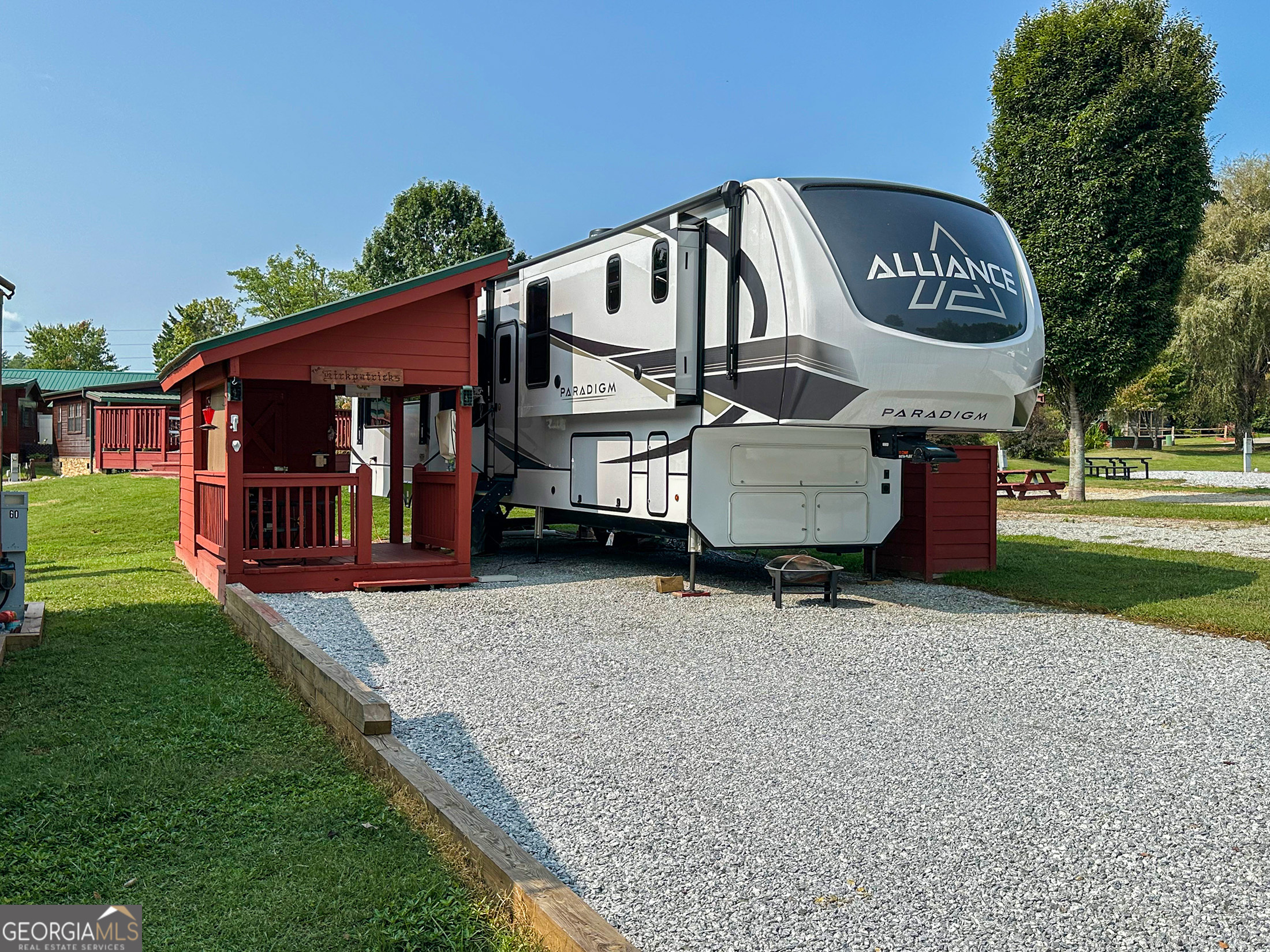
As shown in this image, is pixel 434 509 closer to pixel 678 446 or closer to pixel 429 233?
pixel 678 446

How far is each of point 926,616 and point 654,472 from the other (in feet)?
9.49

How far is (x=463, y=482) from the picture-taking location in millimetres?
10586

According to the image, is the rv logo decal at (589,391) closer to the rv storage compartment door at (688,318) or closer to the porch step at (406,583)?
the rv storage compartment door at (688,318)

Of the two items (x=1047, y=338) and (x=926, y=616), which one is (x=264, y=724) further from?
(x=1047, y=338)

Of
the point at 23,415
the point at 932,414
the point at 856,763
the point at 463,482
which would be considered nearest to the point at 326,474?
the point at 463,482

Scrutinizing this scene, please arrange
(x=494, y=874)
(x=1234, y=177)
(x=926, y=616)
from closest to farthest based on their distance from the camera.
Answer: (x=494, y=874)
(x=926, y=616)
(x=1234, y=177)

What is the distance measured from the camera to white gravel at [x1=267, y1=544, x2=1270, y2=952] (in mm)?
3428

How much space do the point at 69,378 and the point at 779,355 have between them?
46.6 metres

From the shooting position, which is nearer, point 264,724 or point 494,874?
point 494,874

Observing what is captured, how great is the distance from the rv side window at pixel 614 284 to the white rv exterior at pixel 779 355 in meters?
0.02

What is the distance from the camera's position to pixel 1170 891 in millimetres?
3541

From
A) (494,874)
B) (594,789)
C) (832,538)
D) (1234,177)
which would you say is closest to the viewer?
(494,874)

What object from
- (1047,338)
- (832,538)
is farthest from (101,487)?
(1047,338)

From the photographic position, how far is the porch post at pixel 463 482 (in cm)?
1055
